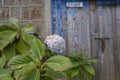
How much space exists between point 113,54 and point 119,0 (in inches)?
28.6

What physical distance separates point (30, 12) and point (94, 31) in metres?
0.89

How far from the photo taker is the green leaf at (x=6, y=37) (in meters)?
2.54

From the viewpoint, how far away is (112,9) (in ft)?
11.4

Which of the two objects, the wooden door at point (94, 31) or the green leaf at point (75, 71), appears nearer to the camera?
the green leaf at point (75, 71)

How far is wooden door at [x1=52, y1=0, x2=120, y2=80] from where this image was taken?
3.44 meters

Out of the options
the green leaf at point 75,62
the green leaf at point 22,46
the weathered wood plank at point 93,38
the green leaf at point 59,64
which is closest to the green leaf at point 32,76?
the green leaf at point 59,64

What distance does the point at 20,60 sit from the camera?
7.37ft

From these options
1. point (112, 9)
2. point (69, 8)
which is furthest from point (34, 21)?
point (112, 9)

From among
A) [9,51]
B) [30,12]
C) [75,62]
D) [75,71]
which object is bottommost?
[75,71]

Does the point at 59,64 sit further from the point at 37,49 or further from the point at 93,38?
the point at 93,38

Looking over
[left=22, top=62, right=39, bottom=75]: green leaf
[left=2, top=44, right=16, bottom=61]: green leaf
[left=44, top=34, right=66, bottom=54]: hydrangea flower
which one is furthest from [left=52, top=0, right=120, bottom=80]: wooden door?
[left=22, top=62, right=39, bottom=75]: green leaf

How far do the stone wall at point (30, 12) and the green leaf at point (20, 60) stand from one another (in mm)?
1089

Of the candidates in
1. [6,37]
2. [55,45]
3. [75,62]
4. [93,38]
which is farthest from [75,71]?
[6,37]

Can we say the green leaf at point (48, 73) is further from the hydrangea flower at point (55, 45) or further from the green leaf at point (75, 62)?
the green leaf at point (75, 62)
